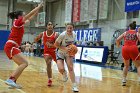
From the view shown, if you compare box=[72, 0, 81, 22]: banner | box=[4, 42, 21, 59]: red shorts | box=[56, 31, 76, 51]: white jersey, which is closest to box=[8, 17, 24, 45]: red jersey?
box=[4, 42, 21, 59]: red shorts

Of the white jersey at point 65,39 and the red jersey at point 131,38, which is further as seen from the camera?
the red jersey at point 131,38

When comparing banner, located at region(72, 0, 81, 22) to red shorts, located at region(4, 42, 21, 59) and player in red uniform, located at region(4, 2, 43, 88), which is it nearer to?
player in red uniform, located at region(4, 2, 43, 88)


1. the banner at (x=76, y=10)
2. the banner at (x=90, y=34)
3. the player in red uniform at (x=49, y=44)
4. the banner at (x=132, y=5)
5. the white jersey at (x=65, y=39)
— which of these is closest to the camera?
the white jersey at (x=65, y=39)

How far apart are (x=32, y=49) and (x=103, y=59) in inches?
527

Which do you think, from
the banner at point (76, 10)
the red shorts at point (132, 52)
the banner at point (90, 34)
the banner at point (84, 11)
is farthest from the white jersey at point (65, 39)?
the banner at point (76, 10)

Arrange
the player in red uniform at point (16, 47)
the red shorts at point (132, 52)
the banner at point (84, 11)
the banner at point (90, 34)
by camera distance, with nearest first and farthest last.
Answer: the player in red uniform at point (16, 47) → the red shorts at point (132, 52) → the banner at point (90, 34) → the banner at point (84, 11)

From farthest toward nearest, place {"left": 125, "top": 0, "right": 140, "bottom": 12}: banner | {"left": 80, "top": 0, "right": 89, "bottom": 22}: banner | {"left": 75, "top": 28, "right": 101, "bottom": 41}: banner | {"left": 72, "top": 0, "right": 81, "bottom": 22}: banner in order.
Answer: {"left": 72, "top": 0, "right": 81, "bottom": 22}: banner, {"left": 80, "top": 0, "right": 89, "bottom": 22}: banner, {"left": 75, "top": 28, "right": 101, "bottom": 41}: banner, {"left": 125, "top": 0, "right": 140, "bottom": 12}: banner

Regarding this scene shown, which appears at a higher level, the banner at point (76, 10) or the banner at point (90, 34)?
the banner at point (76, 10)

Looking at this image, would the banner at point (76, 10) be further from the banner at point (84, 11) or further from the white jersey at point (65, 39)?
the white jersey at point (65, 39)

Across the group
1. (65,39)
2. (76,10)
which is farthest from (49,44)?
(76,10)

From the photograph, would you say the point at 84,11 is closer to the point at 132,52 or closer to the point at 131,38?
the point at 131,38

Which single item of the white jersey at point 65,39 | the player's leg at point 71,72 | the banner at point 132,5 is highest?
the banner at point 132,5

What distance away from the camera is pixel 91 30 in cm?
2395

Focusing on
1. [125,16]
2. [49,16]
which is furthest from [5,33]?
[125,16]
